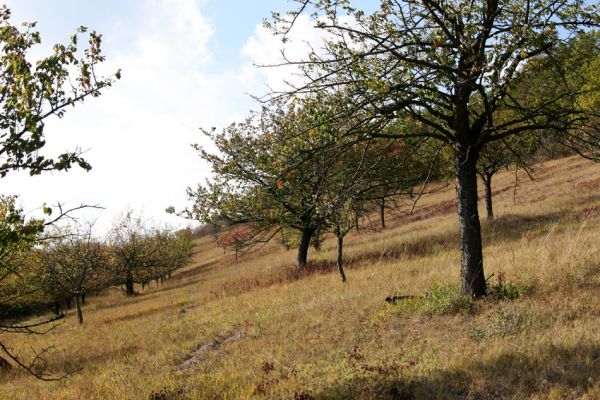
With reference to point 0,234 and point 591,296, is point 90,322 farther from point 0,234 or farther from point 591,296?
point 591,296

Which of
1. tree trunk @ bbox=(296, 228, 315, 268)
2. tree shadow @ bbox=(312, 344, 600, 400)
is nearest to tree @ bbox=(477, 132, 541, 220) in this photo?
tree shadow @ bbox=(312, 344, 600, 400)

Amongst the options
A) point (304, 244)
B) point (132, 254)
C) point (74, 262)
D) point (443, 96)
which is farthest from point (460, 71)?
point (132, 254)

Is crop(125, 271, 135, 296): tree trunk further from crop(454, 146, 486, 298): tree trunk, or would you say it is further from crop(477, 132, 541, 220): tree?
crop(454, 146, 486, 298): tree trunk

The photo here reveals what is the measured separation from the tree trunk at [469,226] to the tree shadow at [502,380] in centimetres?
246

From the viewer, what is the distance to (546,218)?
20.0 metres

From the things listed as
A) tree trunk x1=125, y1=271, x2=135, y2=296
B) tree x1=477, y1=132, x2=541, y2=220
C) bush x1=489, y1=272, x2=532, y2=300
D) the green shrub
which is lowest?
tree trunk x1=125, y1=271, x2=135, y2=296

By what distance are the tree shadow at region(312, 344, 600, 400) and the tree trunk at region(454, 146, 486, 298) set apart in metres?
2.46

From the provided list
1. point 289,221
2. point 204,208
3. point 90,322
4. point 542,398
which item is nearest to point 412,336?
point 542,398

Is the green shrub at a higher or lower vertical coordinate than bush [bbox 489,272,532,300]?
lower

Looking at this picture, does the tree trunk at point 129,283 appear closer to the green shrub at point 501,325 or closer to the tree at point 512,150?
the tree at point 512,150

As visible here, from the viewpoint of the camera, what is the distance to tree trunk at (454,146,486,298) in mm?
7863

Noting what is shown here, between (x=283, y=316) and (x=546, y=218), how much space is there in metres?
15.2

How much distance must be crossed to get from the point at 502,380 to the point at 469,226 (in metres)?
3.40

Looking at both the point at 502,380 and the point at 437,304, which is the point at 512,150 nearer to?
the point at 437,304
